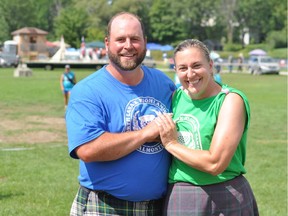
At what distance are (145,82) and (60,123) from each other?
11784 mm

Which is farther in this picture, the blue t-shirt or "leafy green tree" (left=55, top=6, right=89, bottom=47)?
"leafy green tree" (left=55, top=6, right=89, bottom=47)

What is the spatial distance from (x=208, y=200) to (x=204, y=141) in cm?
34

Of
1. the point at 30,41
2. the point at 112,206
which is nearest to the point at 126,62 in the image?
the point at 112,206

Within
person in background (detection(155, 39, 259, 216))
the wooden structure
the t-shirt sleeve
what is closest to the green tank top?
person in background (detection(155, 39, 259, 216))

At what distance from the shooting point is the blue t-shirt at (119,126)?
3088mm

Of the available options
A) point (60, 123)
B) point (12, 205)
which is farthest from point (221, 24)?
point (12, 205)

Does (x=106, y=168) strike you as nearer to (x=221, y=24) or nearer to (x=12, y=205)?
(x=12, y=205)

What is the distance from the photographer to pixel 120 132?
3145 millimetres

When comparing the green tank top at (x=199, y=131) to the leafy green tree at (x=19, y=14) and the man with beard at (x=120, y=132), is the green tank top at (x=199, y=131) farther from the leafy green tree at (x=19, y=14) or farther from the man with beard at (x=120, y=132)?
the leafy green tree at (x=19, y=14)

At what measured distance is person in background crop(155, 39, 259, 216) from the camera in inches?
117

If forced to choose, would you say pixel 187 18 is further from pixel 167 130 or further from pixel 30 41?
pixel 167 130

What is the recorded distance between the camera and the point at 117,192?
10.5 feet

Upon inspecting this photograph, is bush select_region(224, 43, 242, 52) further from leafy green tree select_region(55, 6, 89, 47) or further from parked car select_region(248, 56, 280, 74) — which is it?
parked car select_region(248, 56, 280, 74)

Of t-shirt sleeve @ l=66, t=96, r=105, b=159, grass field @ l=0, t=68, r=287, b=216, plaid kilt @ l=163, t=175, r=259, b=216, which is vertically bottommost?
grass field @ l=0, t=68, r=287, b=216
